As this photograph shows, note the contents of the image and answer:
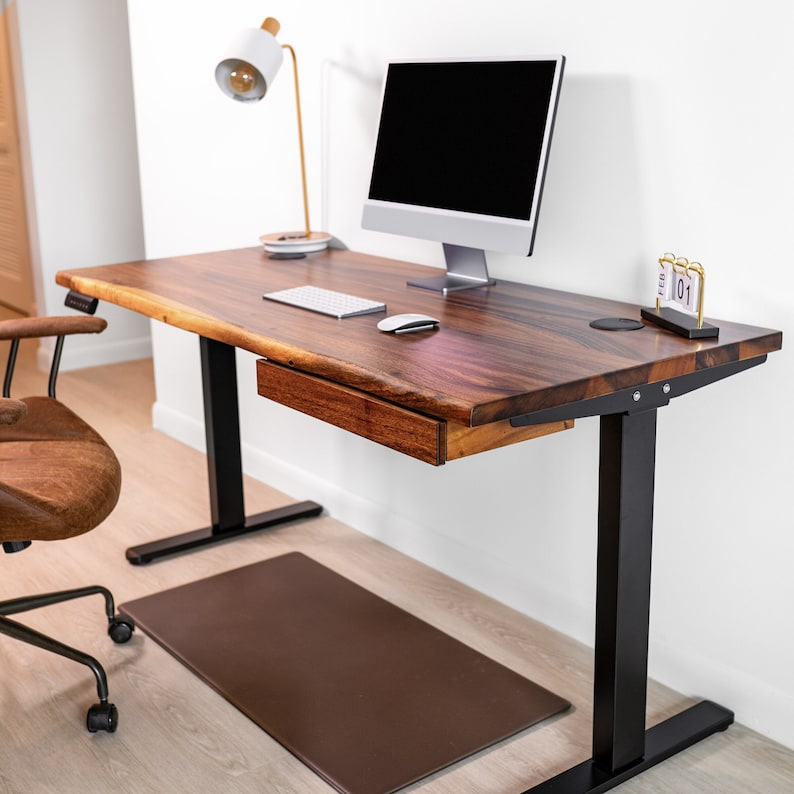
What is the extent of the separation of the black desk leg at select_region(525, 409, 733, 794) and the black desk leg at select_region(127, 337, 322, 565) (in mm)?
1256

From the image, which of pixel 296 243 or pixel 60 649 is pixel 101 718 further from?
pixel 296 243

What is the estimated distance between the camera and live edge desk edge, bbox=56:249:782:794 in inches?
59.5

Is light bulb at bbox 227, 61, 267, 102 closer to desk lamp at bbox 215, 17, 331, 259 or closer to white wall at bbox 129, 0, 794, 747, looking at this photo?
desk lamp at bbox 215, 17, 331, 259

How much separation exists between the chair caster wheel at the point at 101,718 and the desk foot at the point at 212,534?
0.74 metres

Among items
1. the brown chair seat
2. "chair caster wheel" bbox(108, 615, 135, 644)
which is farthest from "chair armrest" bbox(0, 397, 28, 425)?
"chair caster wheel" bbox(108, 615, 135, 644)

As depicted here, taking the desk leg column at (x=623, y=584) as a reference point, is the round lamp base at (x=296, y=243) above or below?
above

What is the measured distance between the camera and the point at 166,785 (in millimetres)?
1796

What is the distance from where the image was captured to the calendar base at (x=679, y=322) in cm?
172

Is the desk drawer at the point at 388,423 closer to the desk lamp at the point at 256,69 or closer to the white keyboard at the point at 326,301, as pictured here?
the white keyboard at the point at 326,301

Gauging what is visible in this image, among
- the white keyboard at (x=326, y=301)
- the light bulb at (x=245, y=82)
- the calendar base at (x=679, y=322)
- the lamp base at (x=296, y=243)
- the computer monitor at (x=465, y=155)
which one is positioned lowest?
the white keyboard at (x=326, y=301)

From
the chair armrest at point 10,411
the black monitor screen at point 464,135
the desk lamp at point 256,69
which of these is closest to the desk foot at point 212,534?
the desk lamp at point 256,69

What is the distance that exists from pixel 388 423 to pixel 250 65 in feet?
4.27

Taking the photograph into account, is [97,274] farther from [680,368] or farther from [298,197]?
[680,368]

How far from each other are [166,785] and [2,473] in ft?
2.05
